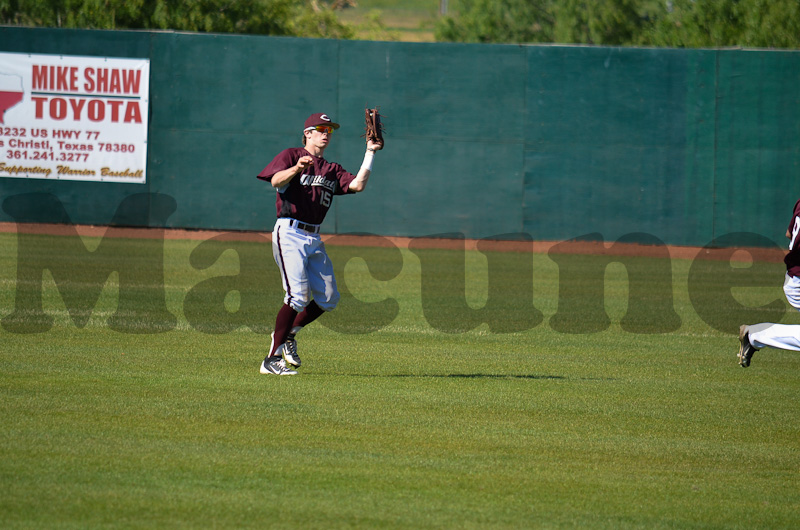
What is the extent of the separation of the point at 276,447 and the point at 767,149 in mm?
21733

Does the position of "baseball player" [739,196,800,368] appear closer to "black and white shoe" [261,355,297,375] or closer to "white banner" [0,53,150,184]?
"black and white shoe" [261,355,297,375]

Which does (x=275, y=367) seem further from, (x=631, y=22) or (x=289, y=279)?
(x=631, y=22)

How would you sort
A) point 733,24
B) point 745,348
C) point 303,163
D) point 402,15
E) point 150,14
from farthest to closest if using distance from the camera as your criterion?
point 402,15, point 733,24, point 150,14, point 745,348, point 303,163

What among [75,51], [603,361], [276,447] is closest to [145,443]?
[276,447]

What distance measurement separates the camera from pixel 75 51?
2491 cm

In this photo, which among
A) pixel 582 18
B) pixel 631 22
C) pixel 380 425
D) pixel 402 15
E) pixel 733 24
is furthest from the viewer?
pixel 402 15

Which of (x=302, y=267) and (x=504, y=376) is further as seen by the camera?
(x=504, y=376)

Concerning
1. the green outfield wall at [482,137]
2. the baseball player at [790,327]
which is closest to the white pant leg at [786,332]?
the baseball player at [790,327]

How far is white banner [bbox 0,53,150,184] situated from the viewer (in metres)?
24.9

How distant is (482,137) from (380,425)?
1897 cm

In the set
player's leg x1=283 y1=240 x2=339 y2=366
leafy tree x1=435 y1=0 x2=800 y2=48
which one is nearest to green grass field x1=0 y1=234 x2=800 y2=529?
player's leg x1=283 y1=240 x2=339 y2=366

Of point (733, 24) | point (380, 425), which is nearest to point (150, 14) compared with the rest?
point (733, 24)

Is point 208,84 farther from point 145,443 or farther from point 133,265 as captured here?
point 145,443

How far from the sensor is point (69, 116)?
24922 millimetres
